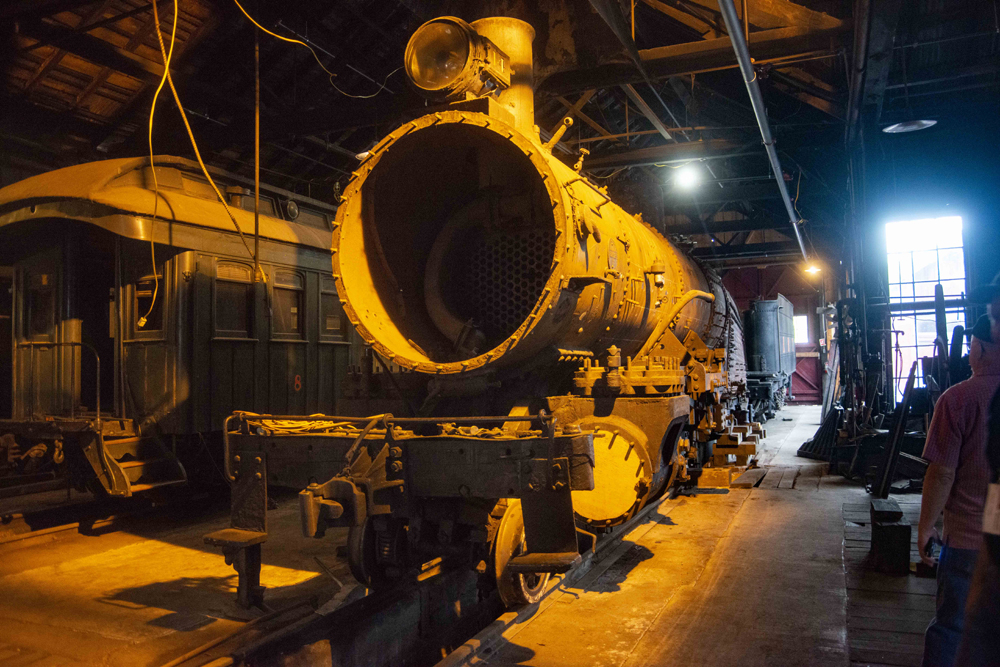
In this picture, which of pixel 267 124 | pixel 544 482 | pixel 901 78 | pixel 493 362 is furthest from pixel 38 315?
pixel 901 78

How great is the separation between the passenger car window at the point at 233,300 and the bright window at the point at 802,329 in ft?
76.3

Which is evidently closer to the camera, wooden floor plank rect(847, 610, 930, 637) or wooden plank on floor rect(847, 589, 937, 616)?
wooden floor plank rect(847, 610, 930, 637)

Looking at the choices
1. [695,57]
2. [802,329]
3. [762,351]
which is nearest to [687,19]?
[695,57]

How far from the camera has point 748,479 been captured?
8.68 metres

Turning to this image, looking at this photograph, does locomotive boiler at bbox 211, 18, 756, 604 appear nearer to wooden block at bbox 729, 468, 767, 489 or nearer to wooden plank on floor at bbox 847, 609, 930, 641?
wooden plank on floor at bbox 847, 609, 930, 641

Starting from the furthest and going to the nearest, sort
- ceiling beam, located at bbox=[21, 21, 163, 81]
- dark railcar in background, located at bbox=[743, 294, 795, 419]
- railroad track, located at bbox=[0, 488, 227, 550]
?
1. dark railcar in background, located at bbox=[743, 294, 795, 419]
2. ceiling beam, located at bbox=[21, 21, 163, 81]
3. railroad track, located at bbox=[0, 488, 227, 550]

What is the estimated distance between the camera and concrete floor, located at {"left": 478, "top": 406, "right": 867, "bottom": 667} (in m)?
3.70

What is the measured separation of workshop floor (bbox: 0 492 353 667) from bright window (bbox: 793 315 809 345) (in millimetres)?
23588

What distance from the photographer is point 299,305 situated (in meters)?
8.27

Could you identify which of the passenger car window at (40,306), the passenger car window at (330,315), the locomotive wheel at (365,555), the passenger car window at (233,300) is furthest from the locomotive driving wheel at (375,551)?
the passenger car window at (40,306)

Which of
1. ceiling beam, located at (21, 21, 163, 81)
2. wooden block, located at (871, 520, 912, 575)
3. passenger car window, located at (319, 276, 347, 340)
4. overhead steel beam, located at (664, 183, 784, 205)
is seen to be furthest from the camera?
overhead steel beam, located at (664, 183, 784, 205)

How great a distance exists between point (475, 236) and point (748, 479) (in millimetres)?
5680

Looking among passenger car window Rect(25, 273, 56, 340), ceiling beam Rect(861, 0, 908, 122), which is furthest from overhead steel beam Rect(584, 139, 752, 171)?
passenger car window Rect(25, 273, 56, 340)

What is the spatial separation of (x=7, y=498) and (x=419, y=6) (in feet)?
25.2
